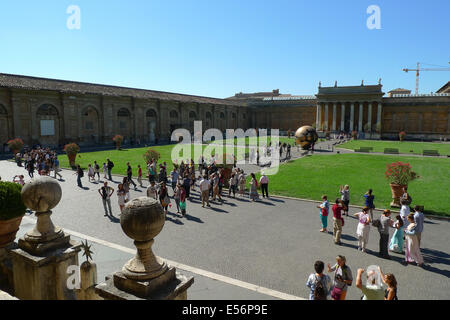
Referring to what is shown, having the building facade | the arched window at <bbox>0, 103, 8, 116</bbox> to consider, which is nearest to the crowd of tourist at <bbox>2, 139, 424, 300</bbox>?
the arched window at <bbox>0, 103, 8, 116</bbox>

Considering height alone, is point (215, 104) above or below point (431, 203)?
above

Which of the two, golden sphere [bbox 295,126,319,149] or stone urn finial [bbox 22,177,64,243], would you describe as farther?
golden sphere [bbox 295,126,319,149]

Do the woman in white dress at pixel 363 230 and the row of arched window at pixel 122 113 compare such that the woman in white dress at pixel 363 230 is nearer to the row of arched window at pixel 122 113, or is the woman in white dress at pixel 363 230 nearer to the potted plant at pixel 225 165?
the potted plant at pixel 225 165

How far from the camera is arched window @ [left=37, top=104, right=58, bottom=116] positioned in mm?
35625

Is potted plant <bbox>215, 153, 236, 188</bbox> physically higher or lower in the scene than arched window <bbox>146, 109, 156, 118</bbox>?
lower

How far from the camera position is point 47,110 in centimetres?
3631

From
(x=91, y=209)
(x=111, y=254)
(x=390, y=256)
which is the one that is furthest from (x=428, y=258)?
(x=91, y=209)

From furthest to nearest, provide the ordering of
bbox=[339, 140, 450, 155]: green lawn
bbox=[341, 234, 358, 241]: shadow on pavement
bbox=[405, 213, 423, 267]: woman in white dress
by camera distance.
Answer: bbox=[339, 140, 450, 155]: green lawn, bbox=[341, 234, 358, 241]: shadow on pavement, bbox=[405, 213, 423, 267]: woman in white dress

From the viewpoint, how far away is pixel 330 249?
8680 mm

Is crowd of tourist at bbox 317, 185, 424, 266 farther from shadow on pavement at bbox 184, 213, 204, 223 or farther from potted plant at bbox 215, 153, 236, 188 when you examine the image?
potted plant at bbox 215, 153, 236, 188

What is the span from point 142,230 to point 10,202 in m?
3.97

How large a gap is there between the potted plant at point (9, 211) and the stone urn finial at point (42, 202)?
41.6 inches

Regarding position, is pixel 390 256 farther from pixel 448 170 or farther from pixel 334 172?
pixel 448 170

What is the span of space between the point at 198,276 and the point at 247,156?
21620 millimetres
